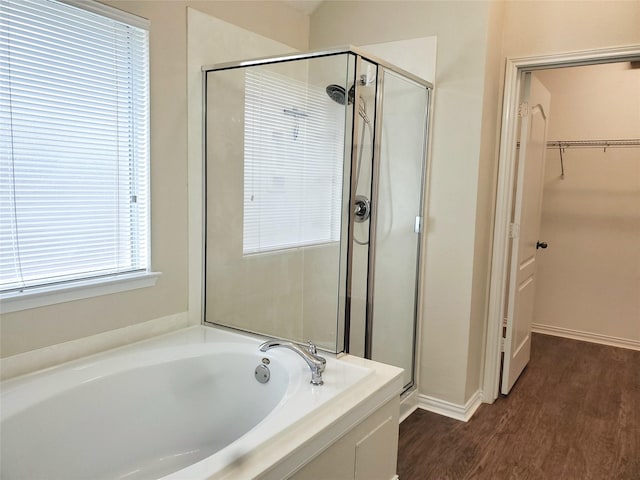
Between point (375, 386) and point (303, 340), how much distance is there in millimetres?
599

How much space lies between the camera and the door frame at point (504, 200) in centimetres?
269

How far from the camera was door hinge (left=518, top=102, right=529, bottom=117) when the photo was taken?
114 inches

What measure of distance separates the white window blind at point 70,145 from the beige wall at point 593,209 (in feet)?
10.7

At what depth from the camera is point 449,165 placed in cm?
269

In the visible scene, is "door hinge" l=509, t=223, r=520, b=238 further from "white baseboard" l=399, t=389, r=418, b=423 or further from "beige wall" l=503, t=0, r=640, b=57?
"white baseboard" l=399, t=389, r=418, b=423

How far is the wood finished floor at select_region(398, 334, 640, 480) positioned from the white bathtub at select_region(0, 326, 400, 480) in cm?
71

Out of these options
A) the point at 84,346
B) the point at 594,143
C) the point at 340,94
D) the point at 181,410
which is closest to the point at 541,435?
the point at 181,410

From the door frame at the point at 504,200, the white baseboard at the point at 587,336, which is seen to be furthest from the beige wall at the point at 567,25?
the white baseboard at the point at 587,336

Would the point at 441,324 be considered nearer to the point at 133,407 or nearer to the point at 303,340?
the point at 303,340

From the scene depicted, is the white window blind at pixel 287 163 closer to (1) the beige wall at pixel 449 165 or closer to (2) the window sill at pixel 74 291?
(2) the window sill at pixel 74 291

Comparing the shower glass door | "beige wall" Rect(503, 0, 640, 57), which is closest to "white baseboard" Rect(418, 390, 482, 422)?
the shower glass door

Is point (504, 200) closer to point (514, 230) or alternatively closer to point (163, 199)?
point (514, 230)

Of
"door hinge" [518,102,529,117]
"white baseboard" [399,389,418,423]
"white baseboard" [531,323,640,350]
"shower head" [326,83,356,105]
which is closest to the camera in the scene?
"shower head" [326,83,356,105]

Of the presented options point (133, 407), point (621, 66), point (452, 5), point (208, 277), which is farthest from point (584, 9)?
point (133, 407)
